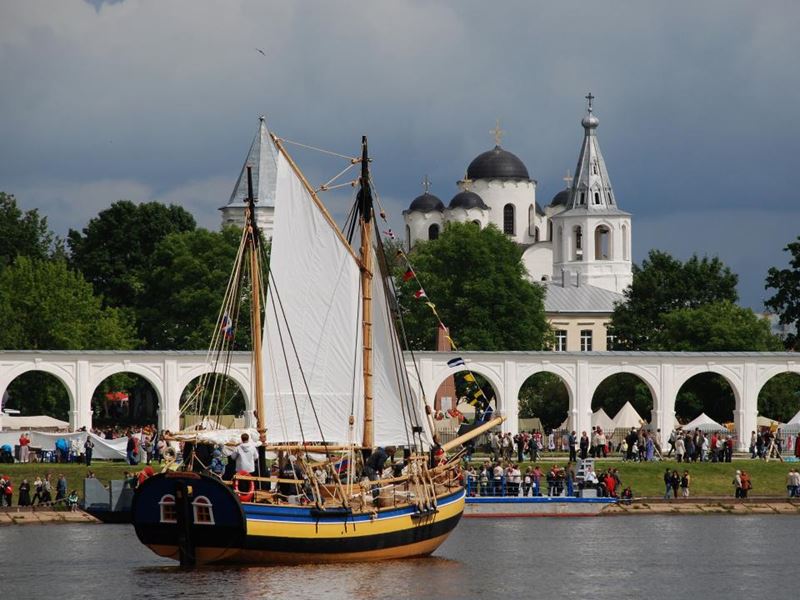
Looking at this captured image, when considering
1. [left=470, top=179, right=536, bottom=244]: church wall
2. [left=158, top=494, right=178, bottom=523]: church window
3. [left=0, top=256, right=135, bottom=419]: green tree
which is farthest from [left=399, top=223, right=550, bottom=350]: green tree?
[left=158, top=494, right=178, bottom=523]: church window

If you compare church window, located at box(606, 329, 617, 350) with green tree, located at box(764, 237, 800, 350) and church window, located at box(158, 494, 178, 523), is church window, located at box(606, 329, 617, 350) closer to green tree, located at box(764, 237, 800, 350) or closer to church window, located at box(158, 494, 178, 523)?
green tree, located at box(764, 237, 800, 350)

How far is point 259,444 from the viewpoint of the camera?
156ft

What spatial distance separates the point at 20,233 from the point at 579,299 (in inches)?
1804

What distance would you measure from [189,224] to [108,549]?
210 feet

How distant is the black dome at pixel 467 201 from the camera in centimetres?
16125

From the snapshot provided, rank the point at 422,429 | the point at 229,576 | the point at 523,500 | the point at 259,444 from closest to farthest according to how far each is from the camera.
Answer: the point at 229,576 < the point at 259,444 < the point at 422,429 < the point at 523,500

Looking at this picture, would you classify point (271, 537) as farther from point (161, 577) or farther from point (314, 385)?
point (314, 385)

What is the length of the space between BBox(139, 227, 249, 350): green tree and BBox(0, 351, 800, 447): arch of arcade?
780 inches

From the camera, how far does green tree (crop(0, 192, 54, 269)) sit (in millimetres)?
115000

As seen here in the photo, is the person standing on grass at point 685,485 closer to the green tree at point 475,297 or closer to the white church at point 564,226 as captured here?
the green tree at point 475,297

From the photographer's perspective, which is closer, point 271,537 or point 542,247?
point 271,537

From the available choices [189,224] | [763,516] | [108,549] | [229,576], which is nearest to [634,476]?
[763,516]

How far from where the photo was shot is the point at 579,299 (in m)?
146

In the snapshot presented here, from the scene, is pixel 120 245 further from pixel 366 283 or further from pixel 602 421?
pixel 366 283
